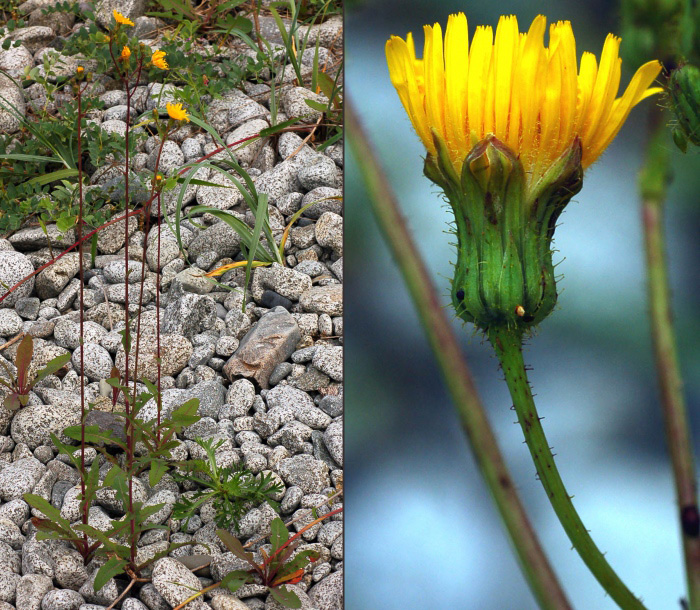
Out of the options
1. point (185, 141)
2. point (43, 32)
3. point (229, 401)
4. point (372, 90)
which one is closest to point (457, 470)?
point (372, 90)

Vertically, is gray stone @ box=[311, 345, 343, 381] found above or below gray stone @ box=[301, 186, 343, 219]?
below

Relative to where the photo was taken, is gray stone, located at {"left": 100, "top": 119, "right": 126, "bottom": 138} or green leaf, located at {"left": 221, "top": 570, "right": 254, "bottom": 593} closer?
green leaf, located at {"left": 221, "top": 570, "right": 254, "bottom": 593}

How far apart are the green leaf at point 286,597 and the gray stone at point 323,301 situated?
81 cm

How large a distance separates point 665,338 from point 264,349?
111 cm

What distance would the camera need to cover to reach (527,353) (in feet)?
3.03

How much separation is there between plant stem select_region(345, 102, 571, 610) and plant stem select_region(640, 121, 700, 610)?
166 mm

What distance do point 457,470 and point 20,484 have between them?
101cm

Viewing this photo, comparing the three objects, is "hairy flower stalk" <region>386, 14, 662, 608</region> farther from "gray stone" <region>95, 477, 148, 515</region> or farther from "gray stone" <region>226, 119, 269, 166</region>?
"gray stone" <region>226, 119, 269, 166</region>

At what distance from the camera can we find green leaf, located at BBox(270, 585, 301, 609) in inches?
50.3

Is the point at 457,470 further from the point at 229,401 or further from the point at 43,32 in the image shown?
the point at 43,32

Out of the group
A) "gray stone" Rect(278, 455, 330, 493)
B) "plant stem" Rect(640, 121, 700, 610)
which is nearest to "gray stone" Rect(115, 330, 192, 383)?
"gray stone" Rect(278, 455, 330, 493)

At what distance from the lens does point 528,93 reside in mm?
840

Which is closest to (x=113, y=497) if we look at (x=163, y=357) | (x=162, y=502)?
(x=162, y=502)

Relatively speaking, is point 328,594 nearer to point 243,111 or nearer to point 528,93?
point 528,93
